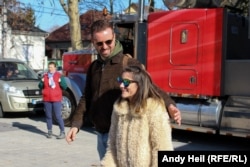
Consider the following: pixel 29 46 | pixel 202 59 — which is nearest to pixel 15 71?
pixel 202 59

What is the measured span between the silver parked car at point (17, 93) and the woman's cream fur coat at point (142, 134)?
987 centimetres

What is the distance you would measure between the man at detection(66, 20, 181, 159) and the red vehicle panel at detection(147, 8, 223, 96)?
4.57m

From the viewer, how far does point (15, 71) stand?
14.1 m

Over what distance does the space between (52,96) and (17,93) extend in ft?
11.2

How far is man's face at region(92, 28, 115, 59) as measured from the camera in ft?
12.8

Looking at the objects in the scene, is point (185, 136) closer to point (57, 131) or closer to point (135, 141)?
point (57, 131)

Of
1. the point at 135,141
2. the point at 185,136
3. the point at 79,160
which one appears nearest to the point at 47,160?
the point at 79,160

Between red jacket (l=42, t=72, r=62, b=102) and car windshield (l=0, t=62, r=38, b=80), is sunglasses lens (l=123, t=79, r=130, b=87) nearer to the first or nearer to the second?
red jacket (l=42, t=72, r=62, b=102)

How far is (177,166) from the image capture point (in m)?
3.35

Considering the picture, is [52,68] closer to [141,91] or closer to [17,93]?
[17,93]

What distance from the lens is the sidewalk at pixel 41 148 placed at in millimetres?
7629

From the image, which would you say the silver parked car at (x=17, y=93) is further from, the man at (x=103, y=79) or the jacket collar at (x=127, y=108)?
the jacket collar at (x=127, y=108)

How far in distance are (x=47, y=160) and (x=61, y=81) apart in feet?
9.46

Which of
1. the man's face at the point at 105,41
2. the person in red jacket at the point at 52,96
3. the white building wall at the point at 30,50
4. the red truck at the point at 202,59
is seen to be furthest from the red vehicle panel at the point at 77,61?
the white building wall at the point at 30,50
